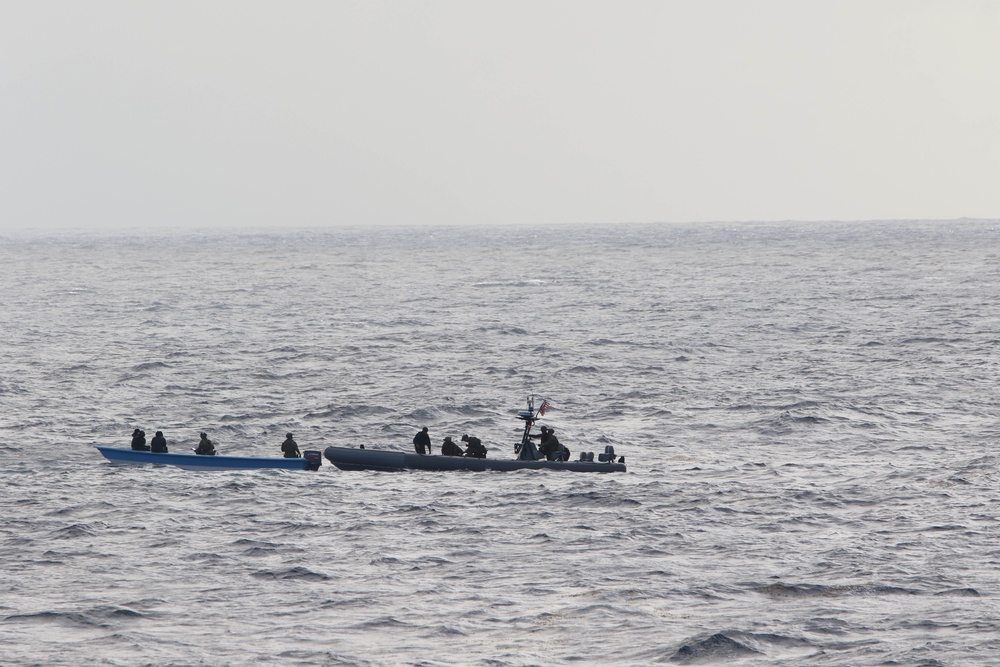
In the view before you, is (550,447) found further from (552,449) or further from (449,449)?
(449,449)

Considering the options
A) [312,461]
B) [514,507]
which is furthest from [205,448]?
[514,507]

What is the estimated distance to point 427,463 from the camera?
41.6 m

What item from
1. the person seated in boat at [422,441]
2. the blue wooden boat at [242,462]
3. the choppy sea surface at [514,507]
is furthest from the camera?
the person seated in boat at [422,441]

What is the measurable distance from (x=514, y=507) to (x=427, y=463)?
5.59 m

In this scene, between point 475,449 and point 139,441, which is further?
point 139,441

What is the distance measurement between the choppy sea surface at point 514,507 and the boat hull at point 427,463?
67 centimetres

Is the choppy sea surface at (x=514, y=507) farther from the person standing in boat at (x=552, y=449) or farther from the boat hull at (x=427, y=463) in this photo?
the person standing in boat at (x=552, y=449)

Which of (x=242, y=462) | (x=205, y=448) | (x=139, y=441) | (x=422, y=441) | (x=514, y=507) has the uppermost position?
(x=422, y=441)

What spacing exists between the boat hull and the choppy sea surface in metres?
0.67

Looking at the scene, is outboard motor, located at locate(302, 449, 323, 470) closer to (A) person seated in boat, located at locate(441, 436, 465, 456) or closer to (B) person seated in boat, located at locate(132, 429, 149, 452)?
(A) person seated in boat, located at locate(441, 436, 465, 456)

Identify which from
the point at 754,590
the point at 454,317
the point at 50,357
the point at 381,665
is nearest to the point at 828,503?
the point at 754,590

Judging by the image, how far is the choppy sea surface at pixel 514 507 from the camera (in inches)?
1024

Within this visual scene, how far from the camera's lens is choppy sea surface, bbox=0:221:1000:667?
26.0 meters

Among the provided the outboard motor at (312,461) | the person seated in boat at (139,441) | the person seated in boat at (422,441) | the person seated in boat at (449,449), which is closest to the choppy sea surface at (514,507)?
the outboard motor at (312,461)
